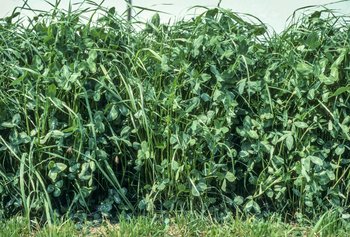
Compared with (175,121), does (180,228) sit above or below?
below

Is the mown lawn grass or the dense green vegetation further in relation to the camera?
the dense green vegetation

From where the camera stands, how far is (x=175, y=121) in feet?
11.3

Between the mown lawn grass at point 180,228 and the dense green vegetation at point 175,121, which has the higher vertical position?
the dense green vegetation at point 175,121

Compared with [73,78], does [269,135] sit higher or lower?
lower

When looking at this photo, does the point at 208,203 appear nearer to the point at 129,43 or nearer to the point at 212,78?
the point at 212,78

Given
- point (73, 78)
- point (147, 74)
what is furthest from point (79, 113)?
point (147, 74)

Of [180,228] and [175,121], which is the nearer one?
[180,228]

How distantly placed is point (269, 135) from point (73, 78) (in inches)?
45.6

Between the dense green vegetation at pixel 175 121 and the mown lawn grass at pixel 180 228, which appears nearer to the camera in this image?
the mown lawn grass at pixel 180 228

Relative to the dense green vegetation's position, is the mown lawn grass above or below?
below

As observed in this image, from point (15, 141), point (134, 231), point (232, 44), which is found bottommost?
point (134, 231)

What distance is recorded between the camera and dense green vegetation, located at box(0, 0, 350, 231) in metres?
3.40

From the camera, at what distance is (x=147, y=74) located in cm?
357

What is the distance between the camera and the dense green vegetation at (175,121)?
340cm
